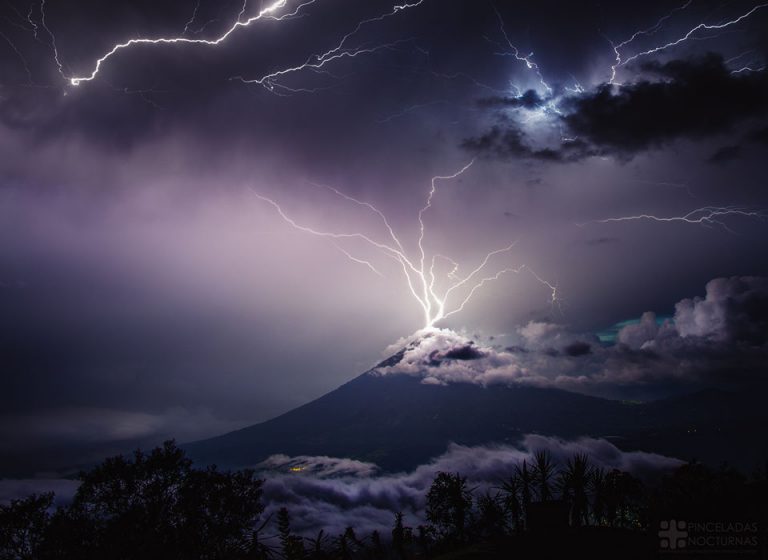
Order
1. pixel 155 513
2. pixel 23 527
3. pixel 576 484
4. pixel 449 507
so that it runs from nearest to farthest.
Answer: pixel 23 527 → pixel 155 513 → pixel 576 484 → pixel 449 507

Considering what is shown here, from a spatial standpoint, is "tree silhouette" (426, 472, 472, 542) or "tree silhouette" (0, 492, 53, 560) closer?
"tree silhouette" (0, 492, 53, 560)

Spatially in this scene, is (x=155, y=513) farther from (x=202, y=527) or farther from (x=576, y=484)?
(x=576, y=484)

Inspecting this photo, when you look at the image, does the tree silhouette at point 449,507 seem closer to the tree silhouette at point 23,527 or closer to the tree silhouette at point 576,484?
the tree silhouette at point 576,484

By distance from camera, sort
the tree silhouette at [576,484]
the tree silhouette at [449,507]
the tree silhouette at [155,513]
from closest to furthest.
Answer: the tree silhouette at [155,513]
the tree silhouette at [576,484]
the tree silhouette at [449,507]

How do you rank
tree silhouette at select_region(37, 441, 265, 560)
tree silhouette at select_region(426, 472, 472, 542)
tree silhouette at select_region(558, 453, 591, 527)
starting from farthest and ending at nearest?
1. tree silhouette at select_region(426, 472, 472, 542)
2. tree silhouette at select_region(558, 453, 591, 527)
3. tree silhouette at select_region(37, 441, 265, 560)

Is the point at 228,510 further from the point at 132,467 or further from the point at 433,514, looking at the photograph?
the point at 433,514

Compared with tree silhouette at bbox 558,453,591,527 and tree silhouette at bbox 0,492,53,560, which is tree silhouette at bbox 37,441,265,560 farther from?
tree silhouette at bbox 558,453,591,527

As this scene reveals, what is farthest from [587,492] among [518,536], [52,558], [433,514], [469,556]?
[52,558]

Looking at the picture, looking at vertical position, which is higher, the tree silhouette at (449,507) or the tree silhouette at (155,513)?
the tree silhouette at (155,513)

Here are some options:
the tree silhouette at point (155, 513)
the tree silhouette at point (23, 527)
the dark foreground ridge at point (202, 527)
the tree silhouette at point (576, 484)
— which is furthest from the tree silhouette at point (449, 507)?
the tree silhouette at point (23, 527)

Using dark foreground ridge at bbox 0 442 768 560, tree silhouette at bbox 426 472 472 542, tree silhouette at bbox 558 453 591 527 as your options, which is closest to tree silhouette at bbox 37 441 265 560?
dark foreground ridge at bbox 0 442 768 560

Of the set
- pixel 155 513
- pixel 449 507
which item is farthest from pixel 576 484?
pixel 155 513
